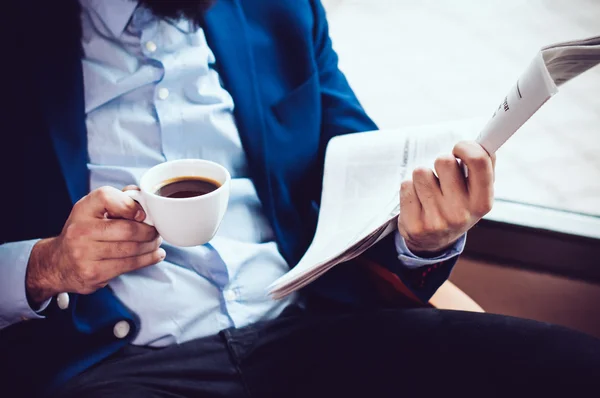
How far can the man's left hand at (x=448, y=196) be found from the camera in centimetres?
65

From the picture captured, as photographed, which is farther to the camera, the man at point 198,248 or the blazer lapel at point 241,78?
the blazer lapel at point 241,78

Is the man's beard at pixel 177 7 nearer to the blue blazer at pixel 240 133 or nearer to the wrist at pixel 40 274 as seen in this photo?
the blue blazer at pixel 240 133

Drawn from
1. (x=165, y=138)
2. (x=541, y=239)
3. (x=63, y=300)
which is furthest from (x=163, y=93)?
(x=541, y=239)

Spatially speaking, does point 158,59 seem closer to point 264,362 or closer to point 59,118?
point 59,118

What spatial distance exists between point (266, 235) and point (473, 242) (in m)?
0.73

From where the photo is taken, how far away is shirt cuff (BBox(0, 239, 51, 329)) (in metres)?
0.74

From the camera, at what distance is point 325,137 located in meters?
1.06

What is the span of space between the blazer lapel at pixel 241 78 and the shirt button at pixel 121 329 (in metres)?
0.31

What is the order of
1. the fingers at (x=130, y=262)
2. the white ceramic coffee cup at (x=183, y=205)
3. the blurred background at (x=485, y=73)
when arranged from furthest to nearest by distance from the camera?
the blurred background at (x=485, y=73), the fingers at (x=130, y=262), the white ceramic coffee cup at (x=183, y=205)

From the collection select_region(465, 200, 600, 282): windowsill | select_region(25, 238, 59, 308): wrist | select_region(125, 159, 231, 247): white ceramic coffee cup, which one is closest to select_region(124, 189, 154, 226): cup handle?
select_region(125, 159, 231, 247): white ceramic coffee cup

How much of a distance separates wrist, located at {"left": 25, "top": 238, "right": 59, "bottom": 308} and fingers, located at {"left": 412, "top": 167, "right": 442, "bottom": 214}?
0.52 m

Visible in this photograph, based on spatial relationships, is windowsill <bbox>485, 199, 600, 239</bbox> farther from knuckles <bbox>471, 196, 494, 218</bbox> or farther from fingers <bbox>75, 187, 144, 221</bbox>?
fingers <bbox>75, 187, 144, 221</bbox>

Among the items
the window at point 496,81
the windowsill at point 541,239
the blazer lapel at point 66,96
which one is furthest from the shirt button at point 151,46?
the windowsill at point 541,239

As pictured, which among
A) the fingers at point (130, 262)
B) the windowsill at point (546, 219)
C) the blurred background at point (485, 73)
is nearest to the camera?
the fingers at point (130, 262)
